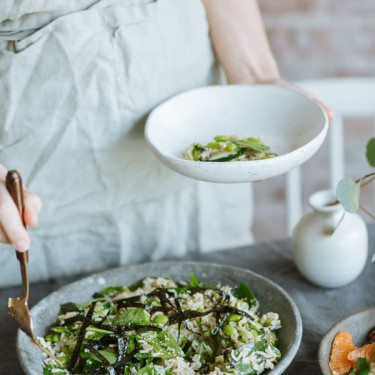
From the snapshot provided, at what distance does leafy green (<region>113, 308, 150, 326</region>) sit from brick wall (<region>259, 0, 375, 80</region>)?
120 cm

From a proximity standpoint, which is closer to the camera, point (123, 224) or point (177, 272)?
point (177, 272)

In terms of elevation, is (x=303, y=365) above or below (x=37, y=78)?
below

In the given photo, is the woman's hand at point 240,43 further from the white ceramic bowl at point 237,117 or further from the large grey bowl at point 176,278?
the large grey bowl at point 176,278

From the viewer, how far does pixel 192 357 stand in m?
0.87

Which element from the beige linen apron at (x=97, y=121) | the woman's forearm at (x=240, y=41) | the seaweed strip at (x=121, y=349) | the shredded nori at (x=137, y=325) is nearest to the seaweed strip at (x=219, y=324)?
the shredded nori at (x=137, y=325)

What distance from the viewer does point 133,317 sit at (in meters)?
0.90

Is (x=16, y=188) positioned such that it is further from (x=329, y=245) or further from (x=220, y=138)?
(x=329, y=245)

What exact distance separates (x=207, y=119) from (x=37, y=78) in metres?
0.29

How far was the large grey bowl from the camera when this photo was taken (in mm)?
858

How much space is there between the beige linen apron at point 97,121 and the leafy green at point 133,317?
0.30 metres

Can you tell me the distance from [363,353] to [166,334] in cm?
25

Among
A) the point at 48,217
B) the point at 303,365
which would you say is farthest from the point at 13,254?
the point at 303,365

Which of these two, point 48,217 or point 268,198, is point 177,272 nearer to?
point 48,217

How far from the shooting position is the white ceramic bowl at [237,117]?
1064 millimetres
